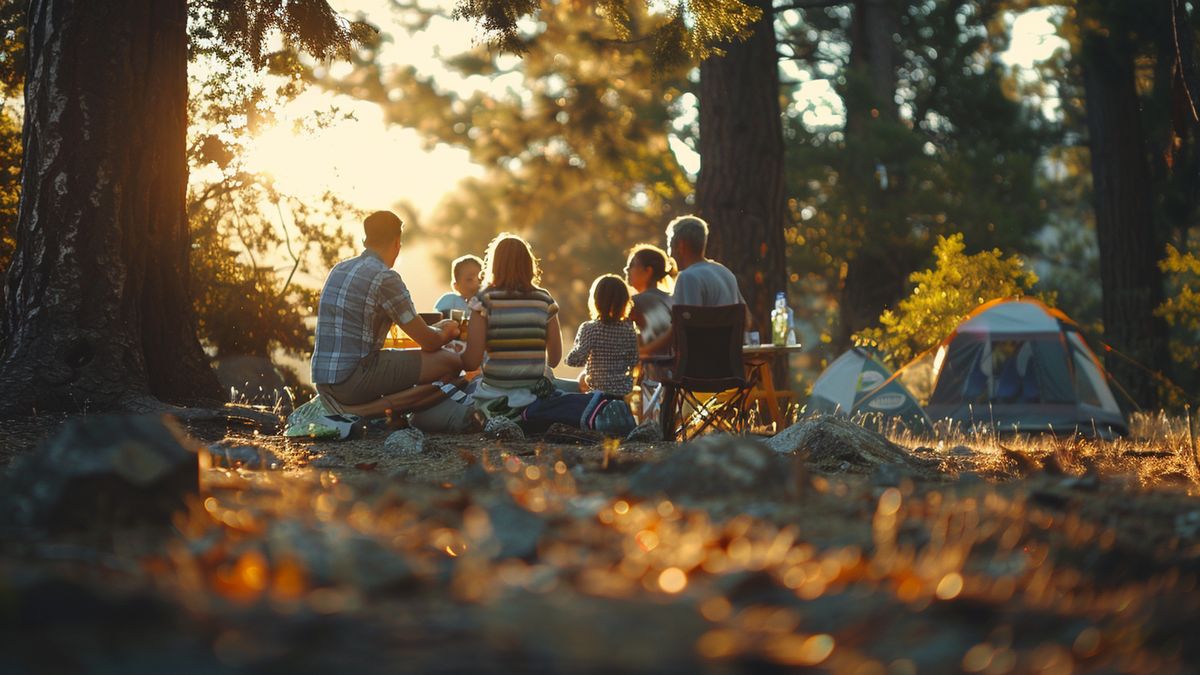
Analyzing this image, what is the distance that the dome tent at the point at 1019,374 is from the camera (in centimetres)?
1150

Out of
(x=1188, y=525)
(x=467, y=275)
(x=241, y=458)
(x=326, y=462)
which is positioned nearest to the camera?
(x=1188, y=525)

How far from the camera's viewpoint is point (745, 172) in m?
11.4

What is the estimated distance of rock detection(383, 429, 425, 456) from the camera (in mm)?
6543

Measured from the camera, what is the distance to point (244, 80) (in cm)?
1147

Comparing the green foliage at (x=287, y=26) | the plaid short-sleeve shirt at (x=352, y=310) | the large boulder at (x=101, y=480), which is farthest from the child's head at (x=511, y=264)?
the large boulder at (x=101, y=480)

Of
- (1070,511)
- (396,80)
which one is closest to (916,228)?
(396,80)

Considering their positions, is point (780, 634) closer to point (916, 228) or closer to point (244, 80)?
point (244, 80)

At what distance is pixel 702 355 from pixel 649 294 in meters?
1.04

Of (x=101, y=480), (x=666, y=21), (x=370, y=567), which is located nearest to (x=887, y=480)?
(x=370, y=567)

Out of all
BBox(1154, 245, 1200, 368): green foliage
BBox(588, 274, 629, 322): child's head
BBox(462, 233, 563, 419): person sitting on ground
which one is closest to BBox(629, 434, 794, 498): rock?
BBox(462, 233, 563, 419): person sitting on ground

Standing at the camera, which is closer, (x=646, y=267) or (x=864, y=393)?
(x=646, y=267)

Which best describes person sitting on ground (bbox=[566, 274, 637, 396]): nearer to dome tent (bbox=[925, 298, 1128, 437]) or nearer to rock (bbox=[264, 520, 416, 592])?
dome tent (bbox=[925, 298, 1128, 437])

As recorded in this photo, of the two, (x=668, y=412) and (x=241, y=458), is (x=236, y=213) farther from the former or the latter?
(x=241, y=458)

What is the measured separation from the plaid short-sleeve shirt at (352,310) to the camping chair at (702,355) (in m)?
1.62
